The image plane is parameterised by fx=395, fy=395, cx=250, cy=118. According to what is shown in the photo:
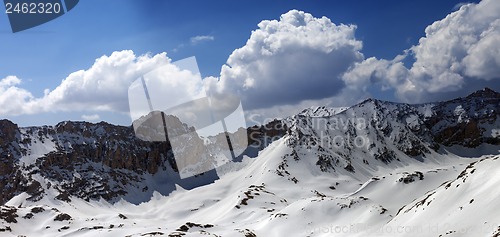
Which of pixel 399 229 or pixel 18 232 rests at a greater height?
pixel 18 232

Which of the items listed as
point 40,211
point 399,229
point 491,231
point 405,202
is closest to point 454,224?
point 491,231

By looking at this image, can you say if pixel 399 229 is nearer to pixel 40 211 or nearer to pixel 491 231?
pixel 491 231

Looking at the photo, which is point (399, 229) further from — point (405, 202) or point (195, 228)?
point (405, 202)

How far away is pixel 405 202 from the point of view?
155500 mm

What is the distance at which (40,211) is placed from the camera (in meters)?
192

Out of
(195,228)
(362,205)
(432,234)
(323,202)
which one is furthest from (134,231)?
(432,234)

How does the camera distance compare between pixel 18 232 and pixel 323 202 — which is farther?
pixel 18 232

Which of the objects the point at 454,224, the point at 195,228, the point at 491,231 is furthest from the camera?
the point at 195,228

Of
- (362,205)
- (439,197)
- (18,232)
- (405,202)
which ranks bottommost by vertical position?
(405,202)

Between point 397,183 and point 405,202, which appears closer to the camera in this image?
point 405,202

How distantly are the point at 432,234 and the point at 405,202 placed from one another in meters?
106

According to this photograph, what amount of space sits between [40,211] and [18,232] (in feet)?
84.5

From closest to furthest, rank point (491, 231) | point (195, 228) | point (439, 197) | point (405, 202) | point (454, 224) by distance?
1. point (491, 231)
2. point (454, 224)
3. point (439, 197)
4. point (195, 228)
5. point (405, 202)

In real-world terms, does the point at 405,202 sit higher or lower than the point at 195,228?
lower
